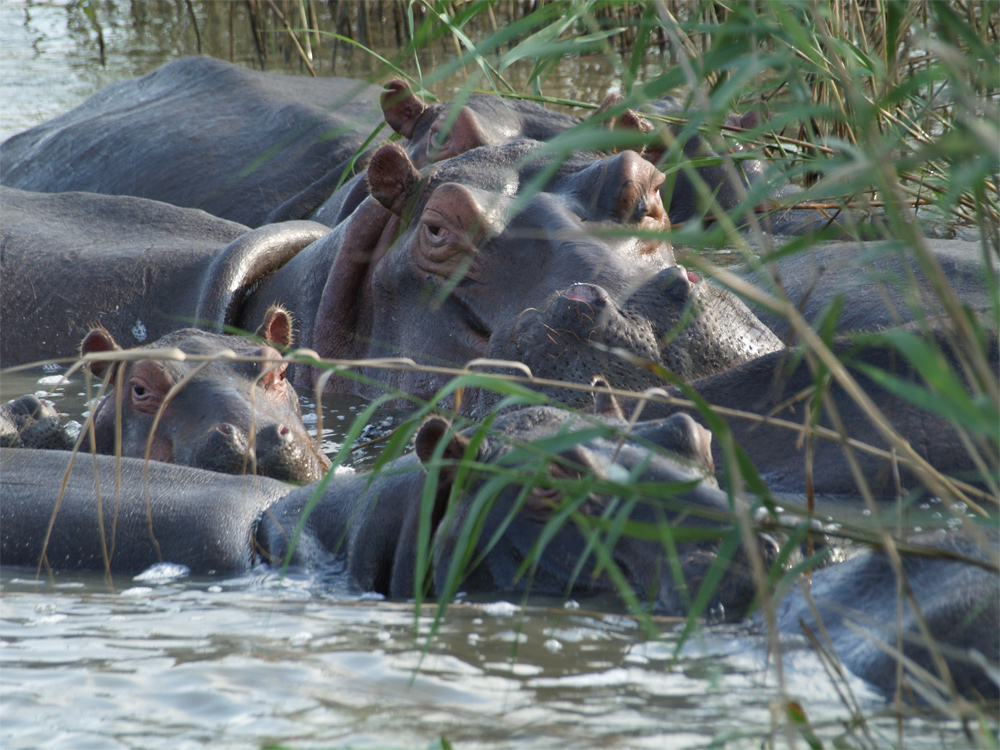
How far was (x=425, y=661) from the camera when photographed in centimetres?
203

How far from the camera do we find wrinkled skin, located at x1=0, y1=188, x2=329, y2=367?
4.80m

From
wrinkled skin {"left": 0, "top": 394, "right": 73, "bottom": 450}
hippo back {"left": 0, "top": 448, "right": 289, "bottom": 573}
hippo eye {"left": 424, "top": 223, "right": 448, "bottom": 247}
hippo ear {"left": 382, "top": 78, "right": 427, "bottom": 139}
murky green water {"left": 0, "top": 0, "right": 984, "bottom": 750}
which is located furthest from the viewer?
hippo ear {"left": 382, "top": 78, "right": 427, "bottom": 139}

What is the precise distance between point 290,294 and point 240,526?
1.89m

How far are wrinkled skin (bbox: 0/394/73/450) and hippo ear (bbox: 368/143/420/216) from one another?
114cm

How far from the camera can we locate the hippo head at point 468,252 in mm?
3451

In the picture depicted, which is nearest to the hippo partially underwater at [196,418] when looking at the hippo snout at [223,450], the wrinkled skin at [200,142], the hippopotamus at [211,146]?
the hippo snout at [223,450]

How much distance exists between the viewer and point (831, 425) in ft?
9.72

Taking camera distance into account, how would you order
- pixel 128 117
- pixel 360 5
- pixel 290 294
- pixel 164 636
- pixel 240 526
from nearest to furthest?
pixel 164 636
pixel 240 526
pixel 290 294
pixel 128 117
pixel 360 5

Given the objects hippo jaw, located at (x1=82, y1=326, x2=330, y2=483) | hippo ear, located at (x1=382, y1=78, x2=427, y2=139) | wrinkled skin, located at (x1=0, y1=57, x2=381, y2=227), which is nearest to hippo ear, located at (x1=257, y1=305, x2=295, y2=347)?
hippo jaw, located at (x1=82, y1=326, x2=330, y2=483)

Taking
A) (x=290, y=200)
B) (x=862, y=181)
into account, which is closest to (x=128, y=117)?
(x=290, y=200)

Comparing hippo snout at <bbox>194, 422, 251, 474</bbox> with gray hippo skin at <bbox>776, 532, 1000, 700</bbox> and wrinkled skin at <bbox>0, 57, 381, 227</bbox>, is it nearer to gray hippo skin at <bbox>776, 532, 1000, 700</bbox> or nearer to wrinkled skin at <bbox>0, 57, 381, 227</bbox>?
gray hippo skin at <bbox>776, 532, 1000, 700</bbox>

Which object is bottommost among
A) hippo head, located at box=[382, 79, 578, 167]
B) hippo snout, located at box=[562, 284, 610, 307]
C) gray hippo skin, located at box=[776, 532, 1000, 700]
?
gray hippo skin, located at box=[776, 532, 1000, 700]

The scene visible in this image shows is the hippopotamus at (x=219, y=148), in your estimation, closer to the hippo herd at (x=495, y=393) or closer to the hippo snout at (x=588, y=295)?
the hippo herd at (x=495, y=393)

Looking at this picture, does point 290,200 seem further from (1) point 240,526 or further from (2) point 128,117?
(1) point 240,526
